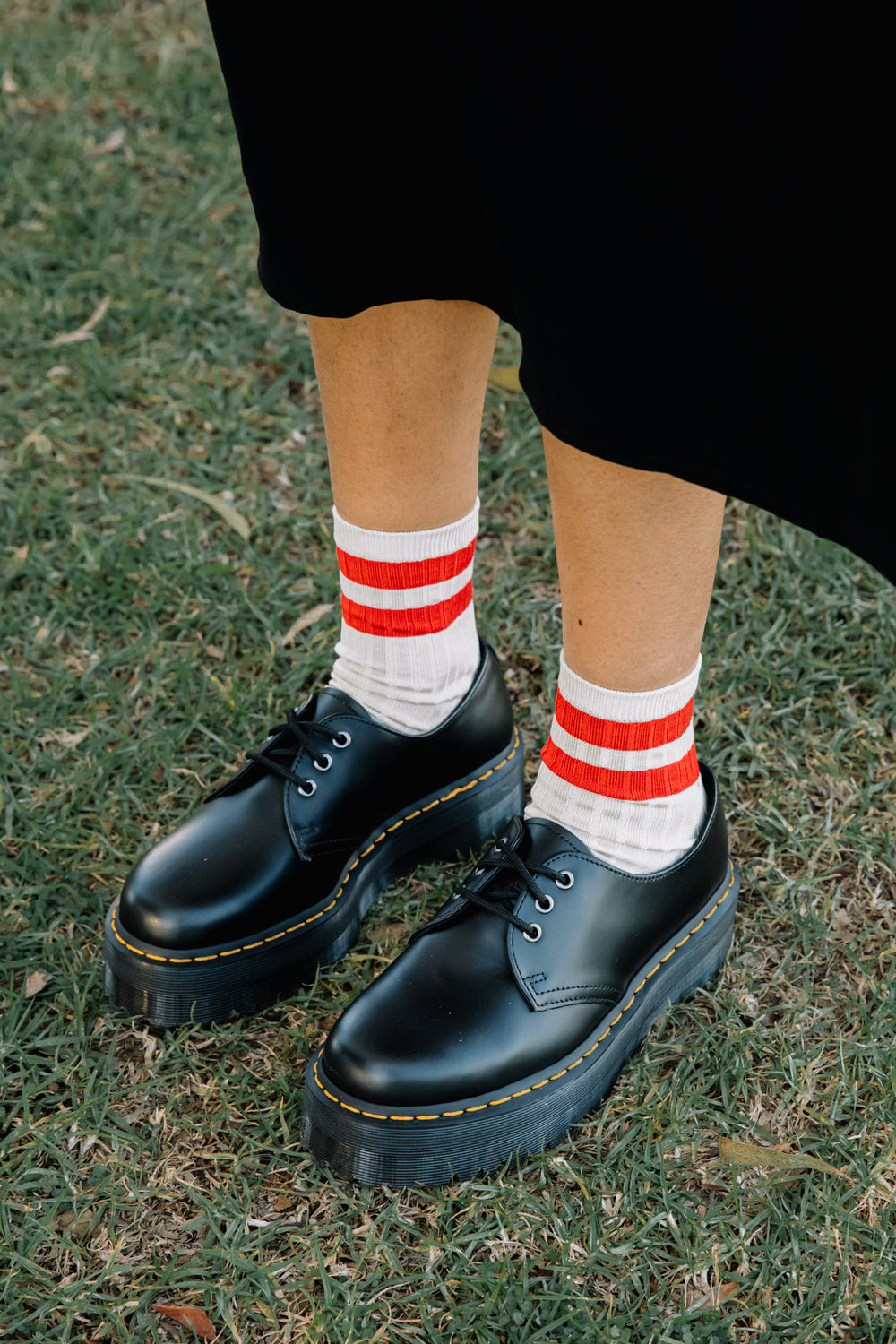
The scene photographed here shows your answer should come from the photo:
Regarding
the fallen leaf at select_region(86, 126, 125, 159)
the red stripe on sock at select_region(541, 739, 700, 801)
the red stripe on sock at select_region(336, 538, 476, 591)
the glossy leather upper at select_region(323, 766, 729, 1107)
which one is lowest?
the glossy leather upper at select_region(323, 766, 729, 1107)

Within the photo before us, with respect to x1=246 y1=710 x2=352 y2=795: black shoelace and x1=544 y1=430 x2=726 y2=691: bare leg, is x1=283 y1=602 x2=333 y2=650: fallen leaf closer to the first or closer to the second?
x1=246 y1=710 x2=352 y2=795: black shoelace

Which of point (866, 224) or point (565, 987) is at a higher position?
point (866, 224)

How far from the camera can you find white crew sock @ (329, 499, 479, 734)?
1.26 metres

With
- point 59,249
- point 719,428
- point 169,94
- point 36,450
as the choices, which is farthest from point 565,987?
point 169,94

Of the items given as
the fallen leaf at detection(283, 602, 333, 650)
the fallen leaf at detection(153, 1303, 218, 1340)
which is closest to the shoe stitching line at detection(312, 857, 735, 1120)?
the fallen leaf at detection(153, 1303, 218, 1340)

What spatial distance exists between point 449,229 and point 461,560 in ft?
1.25

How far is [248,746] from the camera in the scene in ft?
5.44

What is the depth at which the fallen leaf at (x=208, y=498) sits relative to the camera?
6.68ft

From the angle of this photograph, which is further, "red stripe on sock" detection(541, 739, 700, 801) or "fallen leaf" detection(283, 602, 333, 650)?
"fallen leaf" detection(283, 602, 333, 650)

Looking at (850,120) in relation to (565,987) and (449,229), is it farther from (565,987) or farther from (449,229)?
(565,987)

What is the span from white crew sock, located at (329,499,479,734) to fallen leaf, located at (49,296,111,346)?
139 cm

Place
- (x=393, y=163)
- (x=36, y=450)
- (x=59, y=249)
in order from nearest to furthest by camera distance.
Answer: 1. (x=393, y=163)
2. (x=36, y=450)
3. (x=59, y=249)

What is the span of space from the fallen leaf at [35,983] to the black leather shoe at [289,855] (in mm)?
99

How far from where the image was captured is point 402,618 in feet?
4.25
